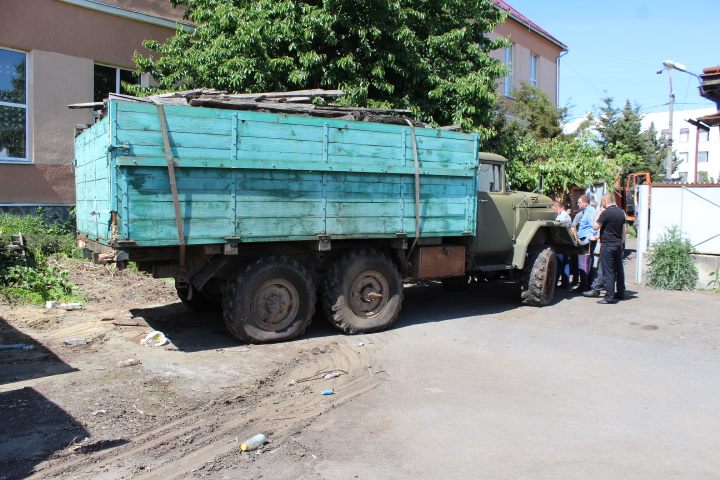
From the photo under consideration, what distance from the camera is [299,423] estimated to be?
478cm

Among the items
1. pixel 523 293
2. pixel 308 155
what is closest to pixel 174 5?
pixel 308 155

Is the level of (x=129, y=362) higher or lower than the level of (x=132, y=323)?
lower

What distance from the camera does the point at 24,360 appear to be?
20.1 feet

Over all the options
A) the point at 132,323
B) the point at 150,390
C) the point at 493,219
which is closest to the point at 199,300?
the point at 132,323

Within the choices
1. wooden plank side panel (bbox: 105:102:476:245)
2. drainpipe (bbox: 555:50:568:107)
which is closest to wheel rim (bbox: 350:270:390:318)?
wooden plank side panel (bbox: 105:102:476:245)

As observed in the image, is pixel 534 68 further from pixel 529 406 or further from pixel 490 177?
pixel 529 406

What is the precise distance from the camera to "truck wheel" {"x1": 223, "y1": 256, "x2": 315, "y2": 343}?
6852 mm

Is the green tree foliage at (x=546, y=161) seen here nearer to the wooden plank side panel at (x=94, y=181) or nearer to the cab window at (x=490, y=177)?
the cab window at (x=490, y=177)

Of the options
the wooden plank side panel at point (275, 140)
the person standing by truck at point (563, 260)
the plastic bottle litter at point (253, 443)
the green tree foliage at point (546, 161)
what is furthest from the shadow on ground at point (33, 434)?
the green tree foliage at point (546, 161)

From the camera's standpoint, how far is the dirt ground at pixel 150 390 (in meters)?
4.12

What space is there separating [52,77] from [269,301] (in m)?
7.85

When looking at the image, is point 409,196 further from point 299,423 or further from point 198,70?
point 198,70

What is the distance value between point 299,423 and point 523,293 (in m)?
5.83

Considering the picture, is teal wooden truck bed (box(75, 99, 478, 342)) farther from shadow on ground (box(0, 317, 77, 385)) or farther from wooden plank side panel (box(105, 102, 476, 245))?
shadow on ground (box(0, 317, 77, 385))
